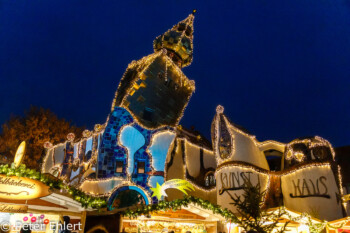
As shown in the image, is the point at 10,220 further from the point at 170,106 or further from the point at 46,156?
the point at 46,156

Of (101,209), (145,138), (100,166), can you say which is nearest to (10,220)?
(101,209)

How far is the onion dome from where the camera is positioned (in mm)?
24906

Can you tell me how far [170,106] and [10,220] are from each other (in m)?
15.0

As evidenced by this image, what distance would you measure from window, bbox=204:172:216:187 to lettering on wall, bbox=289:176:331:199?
260 inches

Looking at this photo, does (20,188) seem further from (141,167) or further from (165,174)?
(165,174)

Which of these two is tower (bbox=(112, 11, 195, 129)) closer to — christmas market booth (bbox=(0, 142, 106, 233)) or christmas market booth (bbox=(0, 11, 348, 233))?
christmas market booth (bbox=(0, 11, 348, 233))

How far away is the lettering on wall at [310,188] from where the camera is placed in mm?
16406

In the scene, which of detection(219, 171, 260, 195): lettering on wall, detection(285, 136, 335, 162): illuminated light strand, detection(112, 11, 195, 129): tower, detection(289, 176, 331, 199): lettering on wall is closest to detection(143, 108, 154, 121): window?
detection(112, 11, 195, 129): tower

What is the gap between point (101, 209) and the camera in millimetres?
11445

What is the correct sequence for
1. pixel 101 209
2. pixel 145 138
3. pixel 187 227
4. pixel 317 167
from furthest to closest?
1. pixel 145 138
2. pixel 317 167
3. pixel 187 227
4. pixel 101 209

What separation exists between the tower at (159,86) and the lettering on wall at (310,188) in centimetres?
1003

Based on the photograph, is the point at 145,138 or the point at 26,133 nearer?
the point at 145,138

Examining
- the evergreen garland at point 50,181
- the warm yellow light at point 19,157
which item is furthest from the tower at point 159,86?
the warm yellow light at point 19,157

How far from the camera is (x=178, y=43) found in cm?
2489
